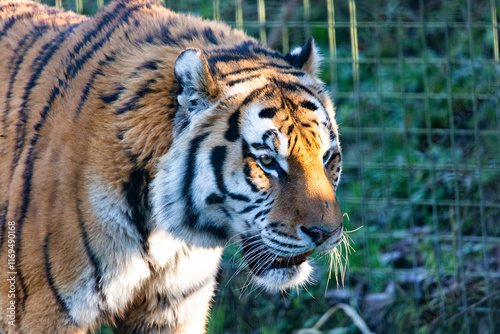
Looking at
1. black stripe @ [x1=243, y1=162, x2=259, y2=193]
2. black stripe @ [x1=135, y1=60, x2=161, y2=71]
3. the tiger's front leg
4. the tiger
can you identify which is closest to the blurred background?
the tiger's front leg

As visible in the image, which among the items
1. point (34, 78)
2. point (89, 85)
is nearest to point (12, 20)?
point (34, 78)

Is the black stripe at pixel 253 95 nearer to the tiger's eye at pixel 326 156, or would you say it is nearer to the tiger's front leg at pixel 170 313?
the tiger's eye at pixel 326 156

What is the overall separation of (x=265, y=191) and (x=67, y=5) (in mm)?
2393

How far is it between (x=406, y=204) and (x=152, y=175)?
217 cm

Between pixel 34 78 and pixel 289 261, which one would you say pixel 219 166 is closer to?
pixel 289 261

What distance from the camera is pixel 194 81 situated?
168 centimetres

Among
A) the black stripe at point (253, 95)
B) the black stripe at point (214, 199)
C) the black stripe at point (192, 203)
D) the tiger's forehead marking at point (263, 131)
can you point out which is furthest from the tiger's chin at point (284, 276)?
the black stripe at point (253, 95)

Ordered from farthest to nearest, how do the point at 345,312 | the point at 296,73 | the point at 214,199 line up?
the point at 345,312 < the point at 296,73 < the point at 214,199

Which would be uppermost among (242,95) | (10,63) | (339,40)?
(339,40)

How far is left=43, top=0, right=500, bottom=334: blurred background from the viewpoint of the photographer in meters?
3.01

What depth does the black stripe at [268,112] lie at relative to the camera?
170cm

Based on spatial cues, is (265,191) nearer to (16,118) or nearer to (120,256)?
(120,256)

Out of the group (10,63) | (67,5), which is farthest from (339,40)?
(10,63)

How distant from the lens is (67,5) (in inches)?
141
